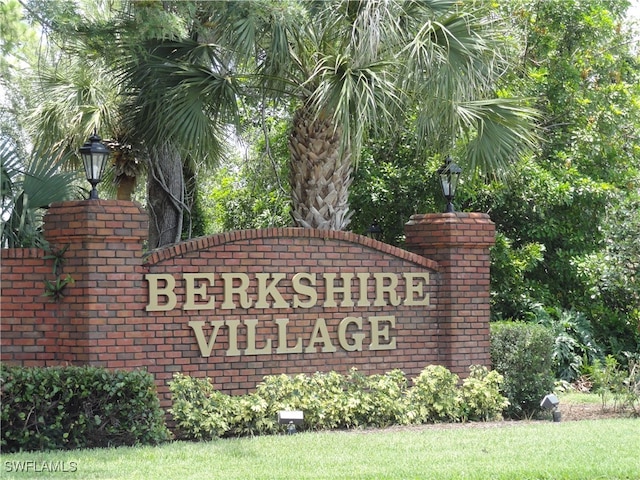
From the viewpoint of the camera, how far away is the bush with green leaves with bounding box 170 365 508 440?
1111 centimetres

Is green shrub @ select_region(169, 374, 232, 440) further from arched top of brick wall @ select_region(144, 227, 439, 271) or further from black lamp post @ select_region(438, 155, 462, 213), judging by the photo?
black lamp post @ select_region(438, 155, 462, 213)

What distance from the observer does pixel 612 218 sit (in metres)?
16.2

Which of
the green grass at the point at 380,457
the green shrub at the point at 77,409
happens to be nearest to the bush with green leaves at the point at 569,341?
the green grass at the point at 380,457

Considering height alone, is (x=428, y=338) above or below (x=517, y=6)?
below

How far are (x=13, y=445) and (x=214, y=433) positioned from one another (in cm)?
215

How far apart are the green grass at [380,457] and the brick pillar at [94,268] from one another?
152cm

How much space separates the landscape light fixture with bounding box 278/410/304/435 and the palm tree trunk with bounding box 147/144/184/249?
723cm

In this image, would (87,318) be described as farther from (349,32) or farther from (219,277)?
(349,32)

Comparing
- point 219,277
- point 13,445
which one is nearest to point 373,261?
point 219,277

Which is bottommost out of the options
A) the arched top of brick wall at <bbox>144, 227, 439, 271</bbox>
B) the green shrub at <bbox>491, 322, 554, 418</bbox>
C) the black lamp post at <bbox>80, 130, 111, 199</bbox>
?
the green shrub at <bbox>491, 322, 554, 418</bbox>

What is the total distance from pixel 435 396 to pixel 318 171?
3.53 m

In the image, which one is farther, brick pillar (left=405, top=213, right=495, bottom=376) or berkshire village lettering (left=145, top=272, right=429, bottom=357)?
brick pillar (left=405, top=213, right=495, bottom=376)

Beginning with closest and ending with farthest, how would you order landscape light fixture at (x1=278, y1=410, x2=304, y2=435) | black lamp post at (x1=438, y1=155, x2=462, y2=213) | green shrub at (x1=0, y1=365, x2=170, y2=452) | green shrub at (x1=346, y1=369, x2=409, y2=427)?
green shrub at (x1=0, y1=365, x2=170, y2=452) < landscape light fixture at (x1=278, y1=410, x2=304, y2=435) < green shrub at (x1=346, y1=369, x2=409, y2=427) < black lamp post at (x1=438, y1=155, x2=462, y2=213)

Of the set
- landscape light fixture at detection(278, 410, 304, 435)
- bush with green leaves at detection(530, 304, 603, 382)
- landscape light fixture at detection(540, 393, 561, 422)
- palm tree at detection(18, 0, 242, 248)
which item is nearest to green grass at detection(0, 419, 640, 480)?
landscape light fixture at detection(278, 410, 304, 435)
